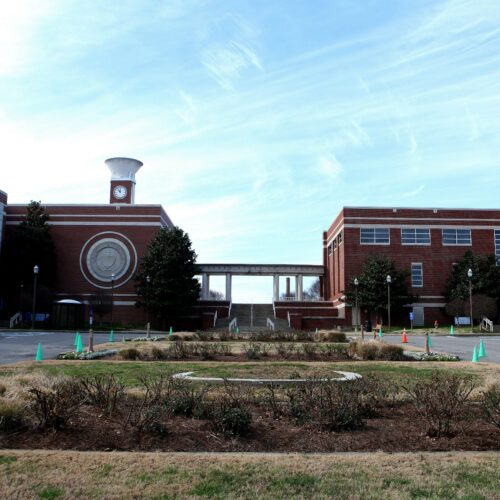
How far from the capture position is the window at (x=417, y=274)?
2377 inches

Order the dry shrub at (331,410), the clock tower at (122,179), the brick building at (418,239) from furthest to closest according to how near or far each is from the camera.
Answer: the clock tower at (122,179)
the brick building at (418,239)
the dry shrub at (331,410)

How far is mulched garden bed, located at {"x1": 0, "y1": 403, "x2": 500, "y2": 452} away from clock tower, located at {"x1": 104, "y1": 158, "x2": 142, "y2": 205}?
61018 millimetres

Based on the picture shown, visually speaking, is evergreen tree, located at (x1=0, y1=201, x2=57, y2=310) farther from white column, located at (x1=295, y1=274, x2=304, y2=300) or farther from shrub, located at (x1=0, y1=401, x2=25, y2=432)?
shrub, located at (x1=0, y1=401, x2=25, y2=432)

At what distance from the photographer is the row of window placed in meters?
61.3

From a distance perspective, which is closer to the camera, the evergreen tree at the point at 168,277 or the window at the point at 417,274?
the evergreen tree at the point at 168,277

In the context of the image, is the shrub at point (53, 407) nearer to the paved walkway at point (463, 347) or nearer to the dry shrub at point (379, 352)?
the dry shrub at point (379, 352)

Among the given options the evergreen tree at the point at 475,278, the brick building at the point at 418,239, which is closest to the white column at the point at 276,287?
the brick building at the point at 418,239

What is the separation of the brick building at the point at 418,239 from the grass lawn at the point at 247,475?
55309 millimetres

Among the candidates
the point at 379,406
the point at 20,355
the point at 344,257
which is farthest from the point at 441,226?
the point at 379,406

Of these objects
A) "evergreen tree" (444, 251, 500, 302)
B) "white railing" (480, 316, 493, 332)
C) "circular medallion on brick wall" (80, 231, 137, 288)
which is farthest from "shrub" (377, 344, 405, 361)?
"circular medallion on brick wall" (80, 231, 137, 288)

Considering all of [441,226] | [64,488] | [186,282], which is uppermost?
[441,226]

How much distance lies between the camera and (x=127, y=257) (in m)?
60.2

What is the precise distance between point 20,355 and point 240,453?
1660 centimetres

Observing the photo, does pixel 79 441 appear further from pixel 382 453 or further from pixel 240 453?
pixel 382 453
